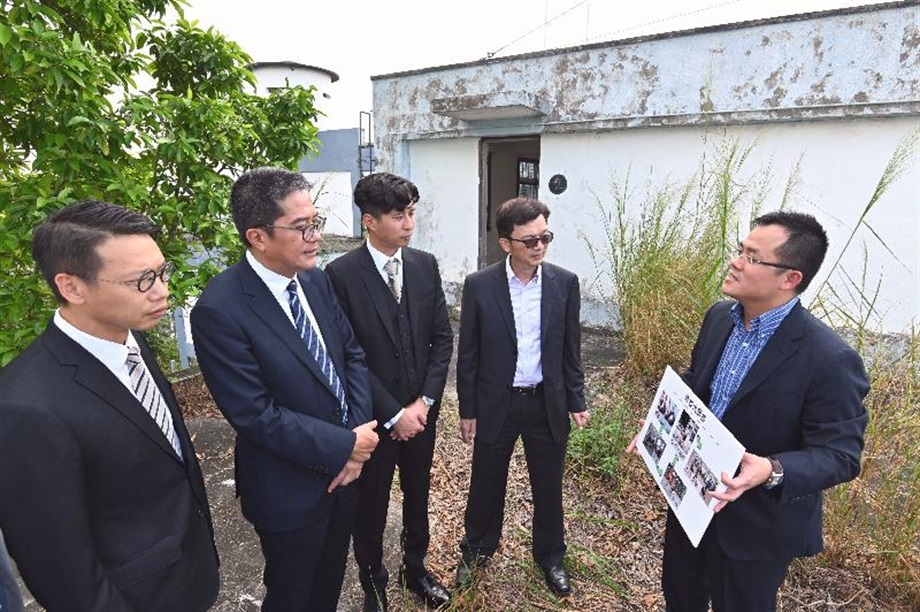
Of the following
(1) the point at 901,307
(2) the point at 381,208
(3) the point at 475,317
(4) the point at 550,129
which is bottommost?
(1) the point at 901,307

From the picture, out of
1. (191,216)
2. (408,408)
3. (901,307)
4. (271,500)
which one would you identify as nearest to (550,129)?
(901,307)

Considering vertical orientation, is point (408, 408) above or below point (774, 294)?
below

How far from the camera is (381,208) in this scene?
215 centimetres

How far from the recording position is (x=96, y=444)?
3.90 feet

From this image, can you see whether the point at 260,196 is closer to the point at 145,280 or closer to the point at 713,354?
the point at 145,280

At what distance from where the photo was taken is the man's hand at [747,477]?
1424mm

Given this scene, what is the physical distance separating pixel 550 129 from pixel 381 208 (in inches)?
208

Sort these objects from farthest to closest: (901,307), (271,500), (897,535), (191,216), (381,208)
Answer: (901,307) → (191,216) → (897,535) → (381,208) → (271,500)

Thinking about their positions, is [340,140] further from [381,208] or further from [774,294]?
[774,294]

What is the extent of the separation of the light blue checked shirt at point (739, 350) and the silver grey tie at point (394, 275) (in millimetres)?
1332

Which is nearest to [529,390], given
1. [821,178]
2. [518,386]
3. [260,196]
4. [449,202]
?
[518,386]

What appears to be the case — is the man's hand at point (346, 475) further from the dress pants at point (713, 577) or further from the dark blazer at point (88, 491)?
the dress pants at point (713, 577)

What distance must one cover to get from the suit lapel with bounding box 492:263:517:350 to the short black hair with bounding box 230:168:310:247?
3.44 feet

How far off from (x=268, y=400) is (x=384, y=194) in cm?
97
